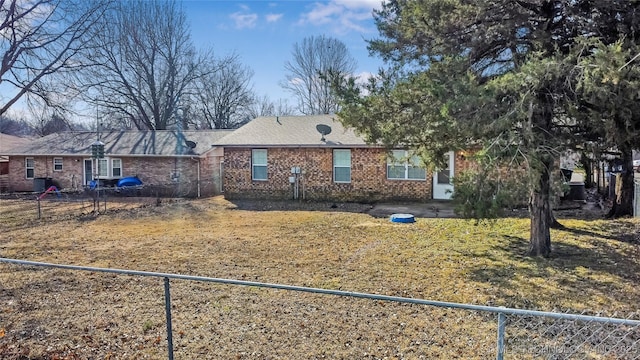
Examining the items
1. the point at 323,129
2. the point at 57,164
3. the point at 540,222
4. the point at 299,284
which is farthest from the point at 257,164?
the point at 57,164

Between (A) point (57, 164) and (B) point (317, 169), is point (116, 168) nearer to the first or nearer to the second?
(A) point (57, 164)

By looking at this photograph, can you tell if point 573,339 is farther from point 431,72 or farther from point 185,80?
point 185,80

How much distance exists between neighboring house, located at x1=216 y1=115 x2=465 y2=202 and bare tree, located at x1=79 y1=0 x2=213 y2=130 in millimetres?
14914

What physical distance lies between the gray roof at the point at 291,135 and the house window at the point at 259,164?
483 millimetres

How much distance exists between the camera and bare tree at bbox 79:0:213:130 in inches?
1160

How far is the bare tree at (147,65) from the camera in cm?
2947

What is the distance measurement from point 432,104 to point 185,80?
2883 centimetres

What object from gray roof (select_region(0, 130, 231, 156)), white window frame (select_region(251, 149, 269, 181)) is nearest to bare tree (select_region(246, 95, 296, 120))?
gray roof (select_region(0, 130, 231, 156))

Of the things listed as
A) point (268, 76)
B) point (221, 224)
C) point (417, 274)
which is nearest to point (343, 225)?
point (221, 224)

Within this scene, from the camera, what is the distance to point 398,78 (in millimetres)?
8281

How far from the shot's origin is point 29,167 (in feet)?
79.9

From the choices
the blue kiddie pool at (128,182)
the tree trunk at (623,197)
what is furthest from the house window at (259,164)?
the tree trunk at (623,197)

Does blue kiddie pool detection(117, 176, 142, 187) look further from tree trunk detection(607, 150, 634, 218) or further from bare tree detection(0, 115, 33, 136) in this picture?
bare tree detection(0, 115, 33, 136)

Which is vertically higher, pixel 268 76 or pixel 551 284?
pixel 268 76
